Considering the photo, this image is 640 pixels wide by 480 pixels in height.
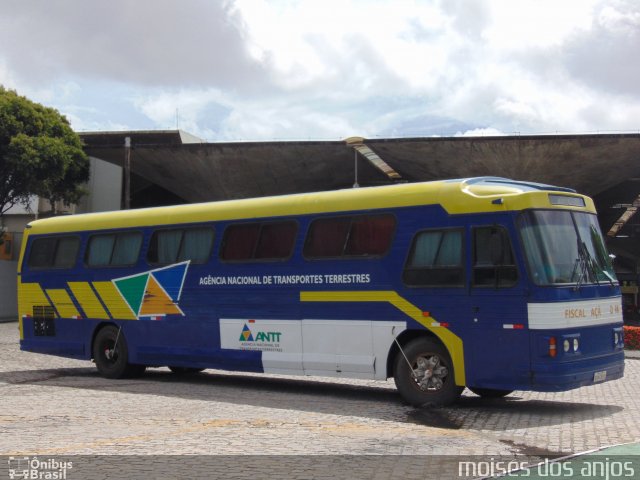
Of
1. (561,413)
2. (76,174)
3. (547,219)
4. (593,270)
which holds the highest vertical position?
(76,174)

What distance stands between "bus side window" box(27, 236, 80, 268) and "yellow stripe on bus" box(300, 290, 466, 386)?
244 inches

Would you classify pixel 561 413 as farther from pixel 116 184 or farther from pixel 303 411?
pixel 116 184

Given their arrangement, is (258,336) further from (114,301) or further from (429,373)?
(114,301)

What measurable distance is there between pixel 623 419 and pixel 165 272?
8341 mm

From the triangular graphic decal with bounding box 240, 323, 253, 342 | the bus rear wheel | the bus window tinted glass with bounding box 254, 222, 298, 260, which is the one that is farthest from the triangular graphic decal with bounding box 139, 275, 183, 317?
the bus window tinted glass with bounding box 254, 222, 298, 260

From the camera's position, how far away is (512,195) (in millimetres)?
10688

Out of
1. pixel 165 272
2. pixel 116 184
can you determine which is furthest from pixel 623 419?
pixel 116 184

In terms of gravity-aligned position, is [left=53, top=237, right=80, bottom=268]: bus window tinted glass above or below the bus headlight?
above

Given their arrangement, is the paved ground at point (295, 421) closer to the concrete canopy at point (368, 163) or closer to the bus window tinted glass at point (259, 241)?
the bus window tinted glass at point (259, 241)

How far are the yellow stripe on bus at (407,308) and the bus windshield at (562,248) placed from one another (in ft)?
4.89

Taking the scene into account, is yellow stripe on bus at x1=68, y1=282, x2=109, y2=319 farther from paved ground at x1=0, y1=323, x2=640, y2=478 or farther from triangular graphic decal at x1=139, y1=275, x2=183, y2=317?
paved ground at x1=0, y1=323, x2=640, y2=478

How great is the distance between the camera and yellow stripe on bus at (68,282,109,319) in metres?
16.1

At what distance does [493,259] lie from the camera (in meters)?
10.7

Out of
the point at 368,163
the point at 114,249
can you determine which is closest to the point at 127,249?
the point at 114,249
